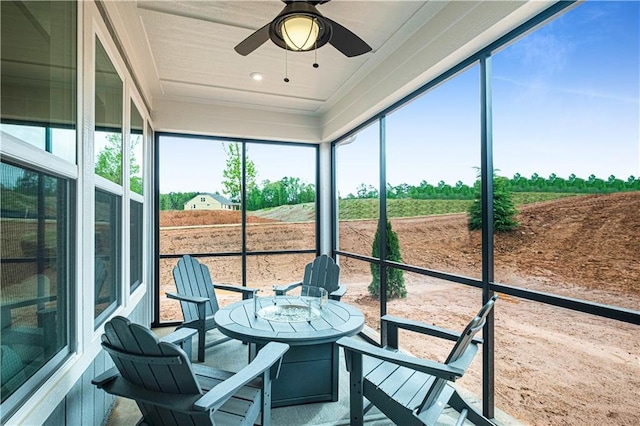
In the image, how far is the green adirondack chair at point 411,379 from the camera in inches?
69.5

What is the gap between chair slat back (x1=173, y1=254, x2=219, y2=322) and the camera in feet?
11.5

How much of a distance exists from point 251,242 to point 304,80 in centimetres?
241

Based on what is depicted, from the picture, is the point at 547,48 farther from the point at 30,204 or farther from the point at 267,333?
the point at 30,204

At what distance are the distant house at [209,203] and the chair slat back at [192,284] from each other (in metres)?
1.14

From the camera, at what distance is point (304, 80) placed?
3.84m

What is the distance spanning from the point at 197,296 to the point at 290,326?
1584 mm

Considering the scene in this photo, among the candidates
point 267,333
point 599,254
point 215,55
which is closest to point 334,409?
point 267,333

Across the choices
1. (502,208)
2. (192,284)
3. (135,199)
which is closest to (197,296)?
(192,284)

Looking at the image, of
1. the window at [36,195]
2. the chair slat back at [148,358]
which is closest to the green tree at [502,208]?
the chair slat back at [148,358]

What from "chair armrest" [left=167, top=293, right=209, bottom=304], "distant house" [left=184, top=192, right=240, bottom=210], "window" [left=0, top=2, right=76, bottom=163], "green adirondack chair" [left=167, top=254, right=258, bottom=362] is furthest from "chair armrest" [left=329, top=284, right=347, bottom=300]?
"window" [left=0, top=2, right=76, bottom=163]

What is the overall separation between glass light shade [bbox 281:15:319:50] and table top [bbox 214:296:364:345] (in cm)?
190

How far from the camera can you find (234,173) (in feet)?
16.2

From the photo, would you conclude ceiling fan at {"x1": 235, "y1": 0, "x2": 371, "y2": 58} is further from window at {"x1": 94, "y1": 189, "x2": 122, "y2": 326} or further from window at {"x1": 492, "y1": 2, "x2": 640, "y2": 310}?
window at {"x1": 94, "y1": 189, "x2": 122, "y2": 326}

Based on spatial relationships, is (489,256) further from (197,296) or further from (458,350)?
(197,296)
